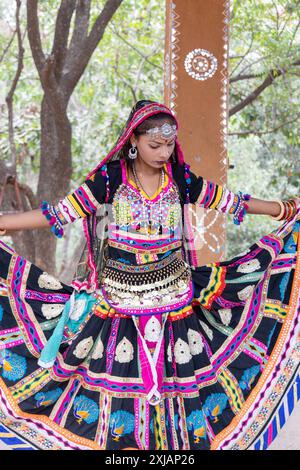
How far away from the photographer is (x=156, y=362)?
2947 mm

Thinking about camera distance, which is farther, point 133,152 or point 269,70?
point 269,70

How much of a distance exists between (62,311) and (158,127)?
894 millimetres

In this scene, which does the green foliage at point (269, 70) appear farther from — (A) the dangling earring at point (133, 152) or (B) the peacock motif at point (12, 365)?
(B) the peacock motif at point (12, 365)

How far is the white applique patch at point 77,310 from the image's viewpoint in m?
3.08

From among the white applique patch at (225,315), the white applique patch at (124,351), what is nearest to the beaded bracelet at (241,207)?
the white applique patch at (225,315)

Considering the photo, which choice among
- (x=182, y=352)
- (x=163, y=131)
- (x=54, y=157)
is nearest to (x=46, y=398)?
(x=182, y=352)

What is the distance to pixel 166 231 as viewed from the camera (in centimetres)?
304

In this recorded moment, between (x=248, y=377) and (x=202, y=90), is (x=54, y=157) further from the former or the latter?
(x=248, y=377)

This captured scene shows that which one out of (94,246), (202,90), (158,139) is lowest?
(94,246)

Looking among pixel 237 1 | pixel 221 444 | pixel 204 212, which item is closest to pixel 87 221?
pixel 221 444

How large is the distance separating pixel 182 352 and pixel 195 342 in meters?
0.08

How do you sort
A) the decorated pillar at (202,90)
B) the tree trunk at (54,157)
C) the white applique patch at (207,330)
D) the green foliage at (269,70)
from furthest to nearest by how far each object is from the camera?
the green foliage at (269,70)
the tree trunk at (54,157)
the decorated pillar at (202,90)
the white applique patch at (207,330)

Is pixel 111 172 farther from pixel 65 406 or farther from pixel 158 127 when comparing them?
pixel 65 406

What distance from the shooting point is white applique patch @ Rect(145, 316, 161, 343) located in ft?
9.81
